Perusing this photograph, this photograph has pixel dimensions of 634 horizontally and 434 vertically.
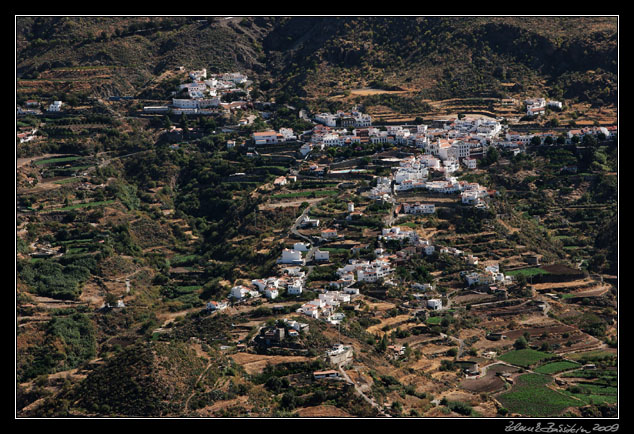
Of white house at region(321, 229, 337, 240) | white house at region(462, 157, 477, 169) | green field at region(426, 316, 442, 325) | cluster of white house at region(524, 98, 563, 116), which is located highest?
cluster of white house at region(524, 98, 563, 116)

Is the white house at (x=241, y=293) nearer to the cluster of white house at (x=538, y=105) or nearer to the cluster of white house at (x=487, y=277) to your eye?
the cluster of white house at (x=487, y=277)

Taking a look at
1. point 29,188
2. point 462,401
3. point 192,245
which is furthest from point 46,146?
point 462,401

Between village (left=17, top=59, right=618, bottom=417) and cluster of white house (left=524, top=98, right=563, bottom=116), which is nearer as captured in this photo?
village (left=17, top=59, right=618, bottom=417)

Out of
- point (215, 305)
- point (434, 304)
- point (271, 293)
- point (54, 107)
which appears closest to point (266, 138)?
point (54, 107)

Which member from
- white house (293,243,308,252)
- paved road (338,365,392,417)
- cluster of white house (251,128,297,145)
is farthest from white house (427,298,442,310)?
cluster of white house (251,128,297,145)

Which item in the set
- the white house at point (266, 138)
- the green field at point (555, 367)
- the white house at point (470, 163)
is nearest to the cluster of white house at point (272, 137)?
the white house at point (266, 138)

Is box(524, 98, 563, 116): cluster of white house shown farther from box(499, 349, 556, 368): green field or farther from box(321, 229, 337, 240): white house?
box(499, 349, 556, 368): green field
